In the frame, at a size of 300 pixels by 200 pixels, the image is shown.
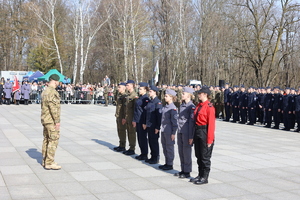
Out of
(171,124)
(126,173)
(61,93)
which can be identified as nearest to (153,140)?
(171,124)

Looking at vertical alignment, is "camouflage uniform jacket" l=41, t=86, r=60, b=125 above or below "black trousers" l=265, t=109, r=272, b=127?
above

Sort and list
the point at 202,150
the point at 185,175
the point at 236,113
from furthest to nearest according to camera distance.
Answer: the point at 236,113 < the point at 185,175 < the point at 202,150

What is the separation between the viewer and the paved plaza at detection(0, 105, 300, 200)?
22.1 ft

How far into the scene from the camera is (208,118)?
282 inches

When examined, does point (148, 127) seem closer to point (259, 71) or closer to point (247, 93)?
point (247, 93)

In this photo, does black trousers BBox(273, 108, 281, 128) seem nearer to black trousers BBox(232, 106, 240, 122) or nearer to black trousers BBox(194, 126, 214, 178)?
black trousers BBox(232, 106, 240, 122)

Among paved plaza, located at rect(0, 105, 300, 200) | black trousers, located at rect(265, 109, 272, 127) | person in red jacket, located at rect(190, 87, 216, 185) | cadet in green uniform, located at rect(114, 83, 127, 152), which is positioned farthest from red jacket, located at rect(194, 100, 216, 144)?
black trousers, located at rect(265, 109, 272, 127)

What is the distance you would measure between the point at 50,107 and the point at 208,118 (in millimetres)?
3327

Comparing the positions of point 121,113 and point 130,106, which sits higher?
point 130,106

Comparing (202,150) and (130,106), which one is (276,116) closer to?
(130,106)

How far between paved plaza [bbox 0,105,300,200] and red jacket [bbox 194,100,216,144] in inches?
39.5

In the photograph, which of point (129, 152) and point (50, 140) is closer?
point (50, 140)

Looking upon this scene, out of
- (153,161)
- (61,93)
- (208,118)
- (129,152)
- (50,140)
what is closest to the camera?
(208,118)

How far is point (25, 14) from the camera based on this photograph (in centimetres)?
5303
